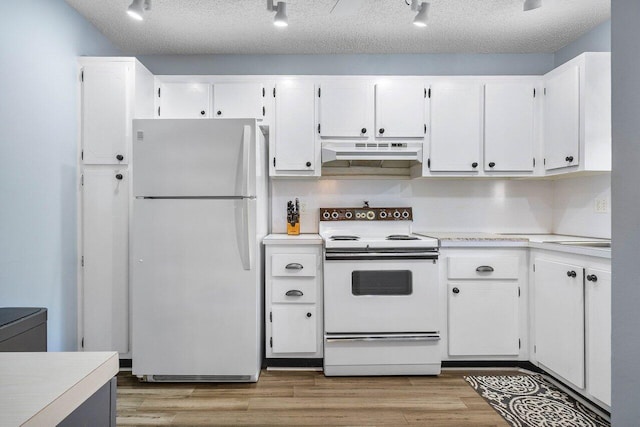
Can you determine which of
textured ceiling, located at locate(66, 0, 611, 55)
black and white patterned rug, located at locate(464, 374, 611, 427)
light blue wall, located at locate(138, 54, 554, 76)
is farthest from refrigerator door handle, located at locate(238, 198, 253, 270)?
black and white patterned rug, located at locate(464, 374, 611, 427)

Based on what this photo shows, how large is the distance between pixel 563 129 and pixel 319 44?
2.00 m

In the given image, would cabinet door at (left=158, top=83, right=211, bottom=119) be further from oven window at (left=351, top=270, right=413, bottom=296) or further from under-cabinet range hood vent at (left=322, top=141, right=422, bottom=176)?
oven window at (left=351, top=270, right=413, bottom=296)

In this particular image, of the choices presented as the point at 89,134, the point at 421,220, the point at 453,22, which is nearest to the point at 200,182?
the point at 89,134

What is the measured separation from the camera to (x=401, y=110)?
3098mm

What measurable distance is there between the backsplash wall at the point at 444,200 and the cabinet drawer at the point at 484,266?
2.17 feet

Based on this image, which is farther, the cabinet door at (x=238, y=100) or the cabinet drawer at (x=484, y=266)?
the cabinet door at (x=238, y=100)

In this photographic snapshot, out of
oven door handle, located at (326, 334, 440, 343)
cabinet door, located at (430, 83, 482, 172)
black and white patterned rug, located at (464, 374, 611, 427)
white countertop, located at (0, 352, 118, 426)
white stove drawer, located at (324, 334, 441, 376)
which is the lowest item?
black and white patterned rug, located at (464, 374, 611, 427)

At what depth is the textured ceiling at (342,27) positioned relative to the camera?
264 cm

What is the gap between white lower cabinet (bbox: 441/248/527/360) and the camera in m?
2.79

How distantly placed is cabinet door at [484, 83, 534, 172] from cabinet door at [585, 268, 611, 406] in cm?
121

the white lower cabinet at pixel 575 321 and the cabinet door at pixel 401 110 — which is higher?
the cabinet door at pixel 401 110

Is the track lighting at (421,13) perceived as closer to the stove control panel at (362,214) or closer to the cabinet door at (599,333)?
the stove control panel at (362,214)

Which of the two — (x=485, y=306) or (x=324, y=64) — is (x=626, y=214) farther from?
(x=324, y=64)

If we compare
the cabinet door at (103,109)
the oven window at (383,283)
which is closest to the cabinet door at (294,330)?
the oven window at (383,283)
